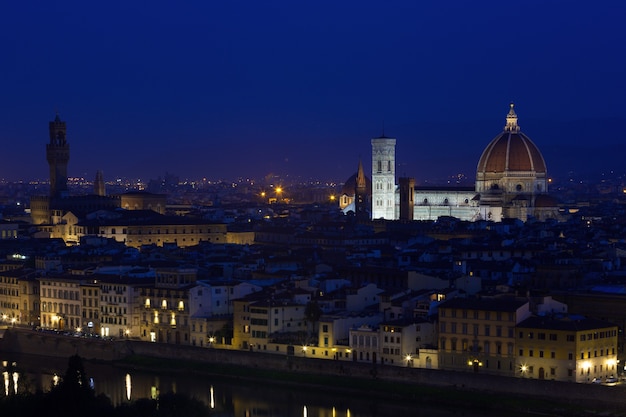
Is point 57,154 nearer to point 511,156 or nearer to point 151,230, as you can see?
point 151,230

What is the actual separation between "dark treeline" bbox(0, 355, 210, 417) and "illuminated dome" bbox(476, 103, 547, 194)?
59.4 metres

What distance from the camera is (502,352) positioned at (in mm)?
37281

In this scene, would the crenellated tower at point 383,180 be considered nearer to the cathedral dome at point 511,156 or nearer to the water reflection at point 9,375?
the cathedral dome at point 511,156

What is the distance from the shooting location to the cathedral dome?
90875 mm

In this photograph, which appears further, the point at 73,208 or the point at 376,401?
the point at 73,208

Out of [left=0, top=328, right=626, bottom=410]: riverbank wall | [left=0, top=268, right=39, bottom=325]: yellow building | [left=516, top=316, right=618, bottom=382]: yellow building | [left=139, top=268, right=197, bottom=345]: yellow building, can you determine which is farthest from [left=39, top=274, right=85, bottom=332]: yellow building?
[left=516, top=316, right=618, bottom=382]: yellow building

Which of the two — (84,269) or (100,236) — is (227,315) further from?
(100,236)

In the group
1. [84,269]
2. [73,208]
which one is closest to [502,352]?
[84,269]

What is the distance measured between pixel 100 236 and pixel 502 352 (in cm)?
3462

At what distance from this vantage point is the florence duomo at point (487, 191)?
89125 millimetres

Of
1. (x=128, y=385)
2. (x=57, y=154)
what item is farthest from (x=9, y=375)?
(x=57, y=154)

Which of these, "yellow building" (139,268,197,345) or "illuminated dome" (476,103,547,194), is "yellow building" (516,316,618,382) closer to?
"yellow building" (139,268,197,345)

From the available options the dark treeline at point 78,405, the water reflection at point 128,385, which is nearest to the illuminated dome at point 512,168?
the water reflection at point 128,385

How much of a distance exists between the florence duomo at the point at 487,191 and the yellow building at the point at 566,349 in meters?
50.1
